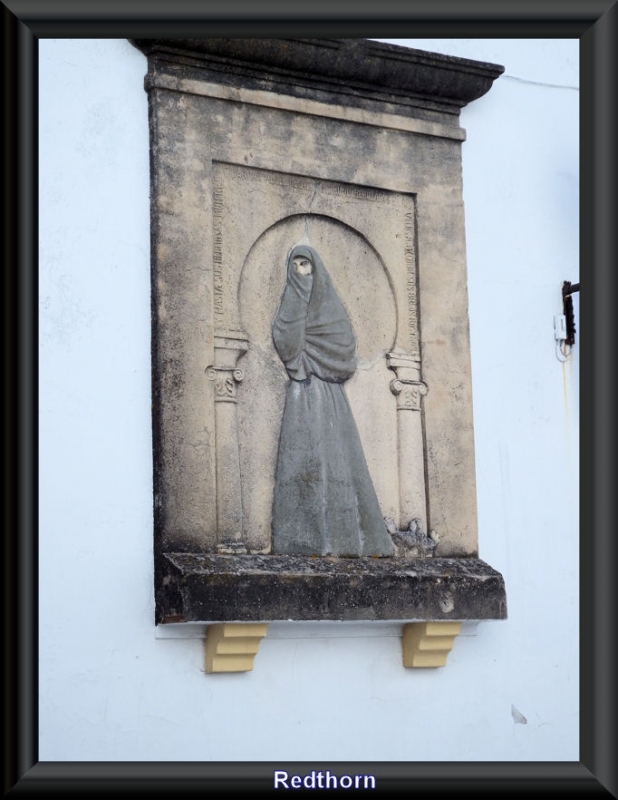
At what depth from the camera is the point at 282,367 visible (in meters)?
6.95

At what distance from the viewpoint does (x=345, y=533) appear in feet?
22.6

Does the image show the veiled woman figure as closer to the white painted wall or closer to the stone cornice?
the white painted wall

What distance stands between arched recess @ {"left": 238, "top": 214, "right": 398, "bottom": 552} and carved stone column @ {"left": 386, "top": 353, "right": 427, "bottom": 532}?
0.04 meters

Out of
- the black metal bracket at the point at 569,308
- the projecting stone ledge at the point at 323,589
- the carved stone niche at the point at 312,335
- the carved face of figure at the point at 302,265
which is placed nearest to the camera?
the projecting stone ledge at the point at 323,589

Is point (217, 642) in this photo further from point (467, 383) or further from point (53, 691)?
point (467, 383)

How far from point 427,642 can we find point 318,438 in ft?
3.27

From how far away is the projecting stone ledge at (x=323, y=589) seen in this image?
6.28 meters

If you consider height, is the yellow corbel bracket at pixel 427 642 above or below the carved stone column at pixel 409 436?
below

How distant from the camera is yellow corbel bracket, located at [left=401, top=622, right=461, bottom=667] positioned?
6855 mm

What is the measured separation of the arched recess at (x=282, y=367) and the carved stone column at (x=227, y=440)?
71 mm

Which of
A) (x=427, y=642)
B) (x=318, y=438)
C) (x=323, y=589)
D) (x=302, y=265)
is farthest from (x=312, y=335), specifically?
(x=427, y=642)

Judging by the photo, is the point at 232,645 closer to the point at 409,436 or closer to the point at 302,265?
the point at 409,436

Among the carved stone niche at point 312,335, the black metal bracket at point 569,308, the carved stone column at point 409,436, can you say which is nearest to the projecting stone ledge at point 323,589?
the carved stone niche at point 312,335

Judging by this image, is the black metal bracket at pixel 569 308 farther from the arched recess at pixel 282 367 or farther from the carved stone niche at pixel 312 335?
the arched recess at pixel 282 367
